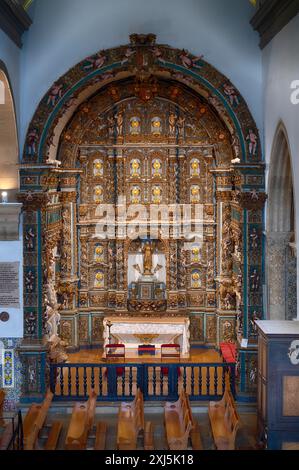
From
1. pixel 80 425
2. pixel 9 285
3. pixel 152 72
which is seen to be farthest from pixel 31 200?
pixel 80 425

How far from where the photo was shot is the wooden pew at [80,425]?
47.5 feet

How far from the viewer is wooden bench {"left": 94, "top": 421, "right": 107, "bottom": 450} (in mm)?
15477

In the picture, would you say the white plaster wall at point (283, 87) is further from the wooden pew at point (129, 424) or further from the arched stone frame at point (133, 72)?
the wooden pew at point (129, 424)

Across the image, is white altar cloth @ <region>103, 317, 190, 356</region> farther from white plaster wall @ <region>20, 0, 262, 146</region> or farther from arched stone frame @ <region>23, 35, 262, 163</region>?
white plaster wall @ <region>20, 0, 262, 146</region>

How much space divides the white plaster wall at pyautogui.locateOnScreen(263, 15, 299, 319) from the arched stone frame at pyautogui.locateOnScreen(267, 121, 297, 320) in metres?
0.75

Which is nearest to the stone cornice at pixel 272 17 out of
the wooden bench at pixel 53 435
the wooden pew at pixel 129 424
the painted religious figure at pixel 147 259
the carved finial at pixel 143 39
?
the carved finial at pixel 143 39

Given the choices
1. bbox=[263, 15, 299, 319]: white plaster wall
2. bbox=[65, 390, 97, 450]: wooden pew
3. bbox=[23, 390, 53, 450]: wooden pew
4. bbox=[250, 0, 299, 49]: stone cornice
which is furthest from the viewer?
bbox=[250, 0, 299, 49]: stone cornice

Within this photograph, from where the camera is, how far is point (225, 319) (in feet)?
72.8

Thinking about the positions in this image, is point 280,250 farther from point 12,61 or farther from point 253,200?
point 12,61

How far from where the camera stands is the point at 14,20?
A: 17.5 m

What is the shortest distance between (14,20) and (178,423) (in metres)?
9.71

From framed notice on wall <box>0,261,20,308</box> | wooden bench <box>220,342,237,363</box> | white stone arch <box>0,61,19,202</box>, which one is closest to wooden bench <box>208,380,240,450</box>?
wooden bench <box>220,342,237,363</box>

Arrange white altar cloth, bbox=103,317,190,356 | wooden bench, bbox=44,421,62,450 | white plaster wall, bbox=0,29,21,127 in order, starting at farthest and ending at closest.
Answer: white altar cloth, bbox=103,317,190,356 < white plaster wall, bbox=0,29,21,127 < wooden bench, bbox=44,421,62,450

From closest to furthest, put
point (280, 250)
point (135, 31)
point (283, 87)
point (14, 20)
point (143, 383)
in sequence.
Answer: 1. point (283, 87)
2. point (14, 20)
3. point (280, 250)
4. point (135, 31)
5. point (143, 383)
